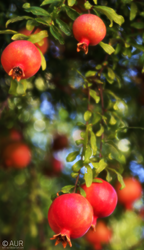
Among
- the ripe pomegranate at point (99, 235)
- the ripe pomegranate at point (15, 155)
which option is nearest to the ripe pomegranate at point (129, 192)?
the ripe pomegranate at point (99, 235)

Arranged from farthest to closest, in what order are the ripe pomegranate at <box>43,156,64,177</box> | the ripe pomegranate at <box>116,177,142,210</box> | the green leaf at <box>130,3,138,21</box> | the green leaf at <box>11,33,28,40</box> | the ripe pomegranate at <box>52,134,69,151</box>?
1. the ripe pomegranate at <box>52,134,69,151</box>
2. the ripe pomegranate at <box>43,156,64,177</box>
3. the ripe pomegranate at <box>116,177,142,210</box>
4. the green leaf at <box>130,3,138,21</box>
5. the green leaf at <box>11,33,28,40</box>

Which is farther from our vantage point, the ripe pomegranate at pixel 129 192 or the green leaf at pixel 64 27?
the ripe pomegranate at pixel 129 192

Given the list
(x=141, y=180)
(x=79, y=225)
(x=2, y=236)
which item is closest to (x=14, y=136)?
(x=2, y=236)

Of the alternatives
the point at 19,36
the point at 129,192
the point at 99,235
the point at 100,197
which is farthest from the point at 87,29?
the point at 99,235

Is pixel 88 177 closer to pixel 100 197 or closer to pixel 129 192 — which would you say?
pixel 100 197

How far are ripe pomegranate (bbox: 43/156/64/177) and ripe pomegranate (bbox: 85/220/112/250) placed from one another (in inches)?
21.5

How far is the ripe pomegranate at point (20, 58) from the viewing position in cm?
72

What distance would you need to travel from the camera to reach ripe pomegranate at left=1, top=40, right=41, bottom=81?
718 millimetres

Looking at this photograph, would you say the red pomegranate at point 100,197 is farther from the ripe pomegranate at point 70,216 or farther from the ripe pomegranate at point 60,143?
the ripe pomegranate at point 60,143

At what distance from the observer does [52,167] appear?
2023 mm

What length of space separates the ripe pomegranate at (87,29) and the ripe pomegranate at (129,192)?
922 millimetres

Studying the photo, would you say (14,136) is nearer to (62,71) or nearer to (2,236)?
(62,71)

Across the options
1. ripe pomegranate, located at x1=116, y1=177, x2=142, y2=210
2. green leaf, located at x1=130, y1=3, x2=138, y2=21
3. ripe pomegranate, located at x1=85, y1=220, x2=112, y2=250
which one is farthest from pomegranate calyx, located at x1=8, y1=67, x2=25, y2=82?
ripe pomegranate, located at x1=85, y1=220, x2=112, y2=250

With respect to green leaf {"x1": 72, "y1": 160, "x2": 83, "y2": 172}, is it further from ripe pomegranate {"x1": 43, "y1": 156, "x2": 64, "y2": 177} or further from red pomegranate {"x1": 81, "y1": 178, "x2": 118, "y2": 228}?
ripe pomegranate {"x1": 43, "y1": 156, "x2": 64, "y2": 177}
